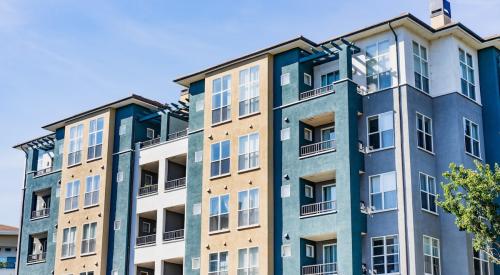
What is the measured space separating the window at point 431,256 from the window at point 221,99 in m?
13.5

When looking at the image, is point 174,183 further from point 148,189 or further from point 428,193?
point 428,193

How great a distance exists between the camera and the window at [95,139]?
54438 millimetres

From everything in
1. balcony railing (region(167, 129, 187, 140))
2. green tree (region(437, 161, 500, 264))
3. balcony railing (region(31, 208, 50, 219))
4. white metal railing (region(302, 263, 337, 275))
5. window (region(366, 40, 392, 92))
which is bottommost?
white metal railing (region(302, 263, 337, 275))

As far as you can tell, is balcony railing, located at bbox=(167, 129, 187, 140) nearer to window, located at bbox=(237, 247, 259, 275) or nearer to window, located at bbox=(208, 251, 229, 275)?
window, located at bbox=(208, 251, 229, 275)

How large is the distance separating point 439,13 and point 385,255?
48.0ft

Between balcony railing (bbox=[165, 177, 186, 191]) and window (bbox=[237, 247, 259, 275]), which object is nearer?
window (bbox=[237, 247, 259, 275])

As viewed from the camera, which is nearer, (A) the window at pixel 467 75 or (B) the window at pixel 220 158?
(A) the window at pixel 467 75

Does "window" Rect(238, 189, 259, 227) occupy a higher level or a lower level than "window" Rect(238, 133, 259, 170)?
lower

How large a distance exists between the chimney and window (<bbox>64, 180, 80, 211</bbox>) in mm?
25318

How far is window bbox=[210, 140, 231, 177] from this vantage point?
152 feet

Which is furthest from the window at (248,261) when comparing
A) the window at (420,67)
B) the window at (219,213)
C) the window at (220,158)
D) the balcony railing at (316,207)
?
the window at (420,67)

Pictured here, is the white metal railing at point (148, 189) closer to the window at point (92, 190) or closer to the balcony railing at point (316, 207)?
the window at point (92, 190)

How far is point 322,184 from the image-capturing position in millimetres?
43812

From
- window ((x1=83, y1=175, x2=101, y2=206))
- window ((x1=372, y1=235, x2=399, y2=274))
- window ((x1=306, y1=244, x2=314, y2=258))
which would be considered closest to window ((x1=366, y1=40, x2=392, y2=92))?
window ((x1=372, y1=235, x2=399, y2=274))
